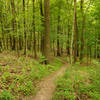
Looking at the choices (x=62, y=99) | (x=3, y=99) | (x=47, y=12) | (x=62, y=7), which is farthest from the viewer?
(x=62, y=7)

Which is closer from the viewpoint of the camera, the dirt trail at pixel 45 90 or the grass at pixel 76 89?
the grass at pixel 76 89

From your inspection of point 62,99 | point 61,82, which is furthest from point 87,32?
point 62,99

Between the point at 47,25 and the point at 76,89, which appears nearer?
the point at 76,89

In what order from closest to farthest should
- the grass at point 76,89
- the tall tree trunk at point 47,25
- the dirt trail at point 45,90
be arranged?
the grass at point 76,89 < the dirt trail at point 45,90 < the tall tree trunk at point 47,25

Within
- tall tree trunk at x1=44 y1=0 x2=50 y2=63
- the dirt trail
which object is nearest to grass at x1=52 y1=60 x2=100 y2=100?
the dirt trail

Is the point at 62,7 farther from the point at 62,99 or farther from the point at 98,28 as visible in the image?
the point at 62,99

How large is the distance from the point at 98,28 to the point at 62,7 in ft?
22.6

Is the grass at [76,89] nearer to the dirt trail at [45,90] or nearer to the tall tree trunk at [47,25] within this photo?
the dirt trail at [45,90]

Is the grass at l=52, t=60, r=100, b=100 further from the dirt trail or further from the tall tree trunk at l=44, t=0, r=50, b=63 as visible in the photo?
the tall tree trunk at l=44, t=0, r=50, b=63

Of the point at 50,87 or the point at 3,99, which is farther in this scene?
the point at 50,87

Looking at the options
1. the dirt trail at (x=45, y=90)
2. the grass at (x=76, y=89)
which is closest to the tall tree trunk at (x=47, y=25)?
the dirt trail at (x=45, y=90)

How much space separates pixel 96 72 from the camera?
587 cm

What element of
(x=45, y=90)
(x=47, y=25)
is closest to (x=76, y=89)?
(x=45, y=90)

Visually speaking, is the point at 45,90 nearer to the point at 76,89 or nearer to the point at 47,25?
the point at 76,89
